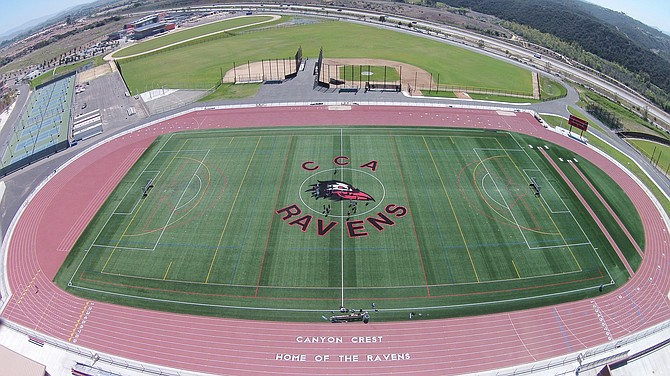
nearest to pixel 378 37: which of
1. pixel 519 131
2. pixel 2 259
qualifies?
pixel 519 131

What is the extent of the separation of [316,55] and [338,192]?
97717 millimetres

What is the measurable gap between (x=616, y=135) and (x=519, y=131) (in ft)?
93.8

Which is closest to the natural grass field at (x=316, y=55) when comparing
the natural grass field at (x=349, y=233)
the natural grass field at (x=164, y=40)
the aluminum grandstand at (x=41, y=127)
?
the natural grass field at (x=164, y=40)

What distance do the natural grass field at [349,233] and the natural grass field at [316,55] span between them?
5364cm

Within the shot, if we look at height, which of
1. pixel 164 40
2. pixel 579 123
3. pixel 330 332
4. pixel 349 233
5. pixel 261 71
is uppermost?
pixel 164 40

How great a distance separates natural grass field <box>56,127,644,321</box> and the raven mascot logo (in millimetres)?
880

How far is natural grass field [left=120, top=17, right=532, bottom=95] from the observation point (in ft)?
410

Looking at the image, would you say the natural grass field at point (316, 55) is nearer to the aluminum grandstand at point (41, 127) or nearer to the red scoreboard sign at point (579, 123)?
the aluminum grandstand at point (41, 127)

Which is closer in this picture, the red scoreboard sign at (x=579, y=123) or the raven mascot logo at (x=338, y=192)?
the raven mascot logo at (x=338, y=192)

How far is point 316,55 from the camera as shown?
482 ft

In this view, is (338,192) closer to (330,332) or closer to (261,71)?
(330,332)

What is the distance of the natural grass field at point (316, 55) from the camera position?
125 m

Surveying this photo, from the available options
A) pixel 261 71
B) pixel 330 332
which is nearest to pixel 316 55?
pixel 261 71

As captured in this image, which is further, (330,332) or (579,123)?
(579,123)
